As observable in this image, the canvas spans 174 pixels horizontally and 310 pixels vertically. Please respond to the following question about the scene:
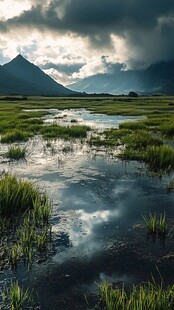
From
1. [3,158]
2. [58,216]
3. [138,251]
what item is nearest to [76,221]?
[58,216]

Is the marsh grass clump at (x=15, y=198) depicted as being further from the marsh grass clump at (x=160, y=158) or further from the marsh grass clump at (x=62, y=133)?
the marsh grass clump at (x=62, y=133)

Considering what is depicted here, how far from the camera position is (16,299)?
6656 mm

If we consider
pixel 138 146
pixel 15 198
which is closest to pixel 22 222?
pixel 15 198

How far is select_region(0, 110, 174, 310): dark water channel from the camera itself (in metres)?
7.79

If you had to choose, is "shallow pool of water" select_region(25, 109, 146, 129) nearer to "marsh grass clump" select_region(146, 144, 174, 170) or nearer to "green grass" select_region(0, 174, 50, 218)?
"marsh grass clump" select_region(146, 144, 174, 170)

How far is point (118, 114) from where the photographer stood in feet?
215

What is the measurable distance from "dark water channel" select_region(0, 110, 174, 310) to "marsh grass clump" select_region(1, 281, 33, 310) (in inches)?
13.0

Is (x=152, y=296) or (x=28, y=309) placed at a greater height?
(x=152, y=296)

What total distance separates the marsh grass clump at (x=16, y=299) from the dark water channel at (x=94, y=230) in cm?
33

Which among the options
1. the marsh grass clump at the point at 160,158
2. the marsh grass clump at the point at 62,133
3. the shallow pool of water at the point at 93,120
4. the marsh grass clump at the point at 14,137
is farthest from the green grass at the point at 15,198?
the shallow pool of water at the point at 93,120

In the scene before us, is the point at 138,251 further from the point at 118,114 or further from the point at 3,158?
the point at 118,114

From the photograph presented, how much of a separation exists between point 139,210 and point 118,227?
185 cm

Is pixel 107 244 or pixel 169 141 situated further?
pixel 169 141

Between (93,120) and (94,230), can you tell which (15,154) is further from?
(93,120)
